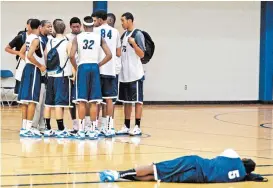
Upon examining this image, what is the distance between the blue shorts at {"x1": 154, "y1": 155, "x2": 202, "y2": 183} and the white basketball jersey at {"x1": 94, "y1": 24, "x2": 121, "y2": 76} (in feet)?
13.6

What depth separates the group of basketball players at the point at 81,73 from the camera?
10219 mm

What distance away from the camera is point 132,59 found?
11.0 m

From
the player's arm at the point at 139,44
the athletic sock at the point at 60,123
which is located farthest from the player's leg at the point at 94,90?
the player's arm at the point at 139,44

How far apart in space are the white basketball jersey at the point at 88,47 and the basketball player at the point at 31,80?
2.32 ft

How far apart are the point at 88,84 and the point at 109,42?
2.83ft

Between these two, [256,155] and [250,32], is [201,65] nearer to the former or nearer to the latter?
[250,32]

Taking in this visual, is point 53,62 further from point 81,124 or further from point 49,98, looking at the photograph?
point 81,124

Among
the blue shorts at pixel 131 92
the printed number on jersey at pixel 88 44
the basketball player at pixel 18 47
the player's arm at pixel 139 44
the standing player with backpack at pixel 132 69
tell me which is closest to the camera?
the printed number on jersey at pixel 88 44

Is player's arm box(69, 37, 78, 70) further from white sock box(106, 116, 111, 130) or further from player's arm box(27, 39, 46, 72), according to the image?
white sock box(106, 116, 111, 130)

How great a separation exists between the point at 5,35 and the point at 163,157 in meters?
10.4

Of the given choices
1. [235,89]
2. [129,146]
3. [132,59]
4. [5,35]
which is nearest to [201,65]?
[235,89]

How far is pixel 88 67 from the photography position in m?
10.2

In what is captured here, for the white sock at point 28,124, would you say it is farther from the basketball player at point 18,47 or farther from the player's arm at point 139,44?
the player's arm at point 139,44

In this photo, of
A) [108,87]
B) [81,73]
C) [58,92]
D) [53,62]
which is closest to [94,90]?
[81,73]
